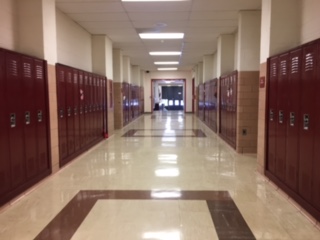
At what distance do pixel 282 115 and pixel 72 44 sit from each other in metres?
5.18

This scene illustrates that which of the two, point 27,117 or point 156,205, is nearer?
point 156,205

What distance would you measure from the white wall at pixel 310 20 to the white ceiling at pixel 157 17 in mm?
1623

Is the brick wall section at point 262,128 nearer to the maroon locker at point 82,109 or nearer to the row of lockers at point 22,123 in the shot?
the row of lockers at point 22,123

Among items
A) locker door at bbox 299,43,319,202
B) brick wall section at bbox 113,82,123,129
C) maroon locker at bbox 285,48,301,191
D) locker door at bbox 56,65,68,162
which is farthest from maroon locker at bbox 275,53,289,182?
brick wall section at bbox 113,82,123,129

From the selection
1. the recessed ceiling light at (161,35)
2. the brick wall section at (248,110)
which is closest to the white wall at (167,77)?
the recessed ceiling light at (161,35)

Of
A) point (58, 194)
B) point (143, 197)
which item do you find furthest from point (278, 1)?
point (58, 194)

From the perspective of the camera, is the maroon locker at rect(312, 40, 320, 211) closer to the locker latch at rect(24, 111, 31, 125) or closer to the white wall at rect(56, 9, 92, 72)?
the locker latch at rect(24, 111, 31, 125)

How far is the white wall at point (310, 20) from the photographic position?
3956 mm

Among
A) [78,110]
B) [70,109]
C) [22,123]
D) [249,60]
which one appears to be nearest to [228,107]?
[249,60]

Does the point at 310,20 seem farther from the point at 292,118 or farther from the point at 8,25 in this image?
the point at 8,25

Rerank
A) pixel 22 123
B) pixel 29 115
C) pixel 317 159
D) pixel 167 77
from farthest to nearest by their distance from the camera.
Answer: pixel 167 77 < pixel 29 115 < pixel 22 123 < pixel 317 159

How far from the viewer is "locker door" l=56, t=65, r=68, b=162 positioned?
5324 millimetres

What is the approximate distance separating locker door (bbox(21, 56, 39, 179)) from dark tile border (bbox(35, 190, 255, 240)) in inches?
34.0

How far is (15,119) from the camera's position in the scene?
377cm
